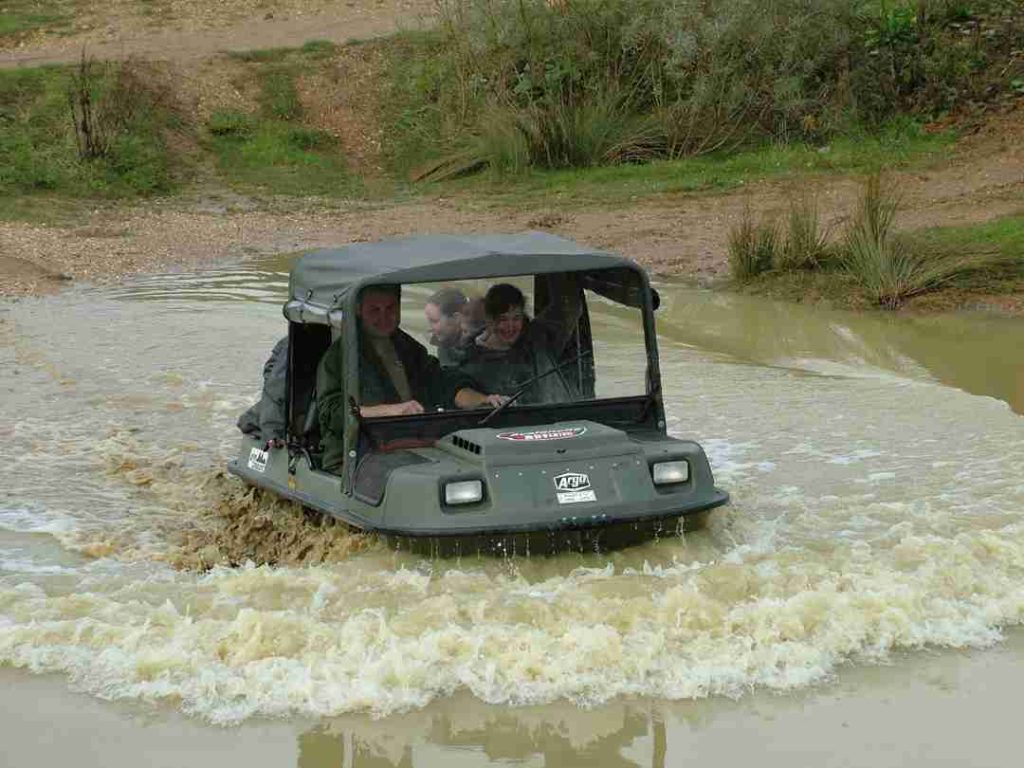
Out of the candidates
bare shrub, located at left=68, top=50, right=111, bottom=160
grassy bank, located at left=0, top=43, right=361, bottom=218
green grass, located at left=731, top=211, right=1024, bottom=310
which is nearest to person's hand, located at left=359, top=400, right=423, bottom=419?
green grass, located at left=731, top=211, right=1024, bottom=310

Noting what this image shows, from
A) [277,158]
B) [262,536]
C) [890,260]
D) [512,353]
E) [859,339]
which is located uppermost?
[512,353]

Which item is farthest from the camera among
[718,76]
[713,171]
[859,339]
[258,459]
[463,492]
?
[718,76]

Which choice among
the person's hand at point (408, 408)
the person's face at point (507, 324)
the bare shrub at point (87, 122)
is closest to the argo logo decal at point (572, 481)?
the person's hand at point (408, 408)

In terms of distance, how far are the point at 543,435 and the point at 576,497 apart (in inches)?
16.5

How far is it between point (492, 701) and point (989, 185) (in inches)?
537

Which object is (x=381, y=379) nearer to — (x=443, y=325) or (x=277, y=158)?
(x=443, y=325)

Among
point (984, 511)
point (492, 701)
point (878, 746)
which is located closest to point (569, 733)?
point (492, 701)

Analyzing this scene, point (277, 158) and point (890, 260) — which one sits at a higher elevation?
point (890, 260)

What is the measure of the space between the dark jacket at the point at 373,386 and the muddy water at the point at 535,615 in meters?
0.56

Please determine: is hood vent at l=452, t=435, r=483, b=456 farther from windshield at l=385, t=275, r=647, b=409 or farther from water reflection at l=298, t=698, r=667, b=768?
water reflection at l=298, t=698, r=667, b=768

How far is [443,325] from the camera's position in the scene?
331 inches

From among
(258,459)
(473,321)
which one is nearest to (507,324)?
(473,321)

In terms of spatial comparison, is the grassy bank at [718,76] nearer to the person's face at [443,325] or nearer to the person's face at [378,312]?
the person's face at [443,325]

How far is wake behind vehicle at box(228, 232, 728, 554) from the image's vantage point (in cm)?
746
